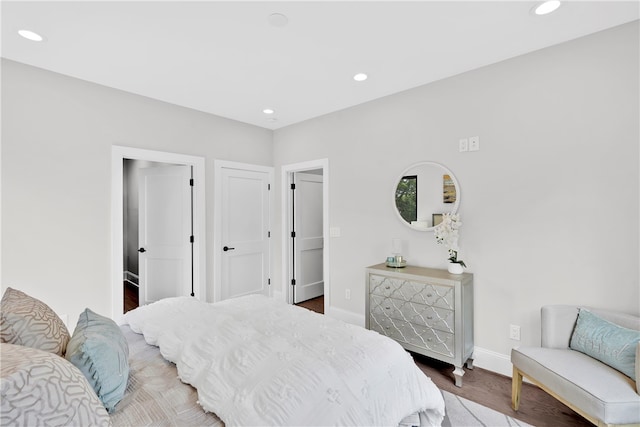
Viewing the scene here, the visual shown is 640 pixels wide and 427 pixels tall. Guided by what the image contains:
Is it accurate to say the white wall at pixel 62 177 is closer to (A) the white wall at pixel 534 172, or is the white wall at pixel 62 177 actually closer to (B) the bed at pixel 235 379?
(B) the bed at pixel 235 379

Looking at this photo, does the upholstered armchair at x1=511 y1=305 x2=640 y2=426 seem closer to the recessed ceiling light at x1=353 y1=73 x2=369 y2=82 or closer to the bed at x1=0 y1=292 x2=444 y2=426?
the bed at x1=0 y1=292 x2=444 y2=426

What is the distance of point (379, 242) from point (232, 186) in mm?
2067

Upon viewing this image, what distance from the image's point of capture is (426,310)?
256 centimetres

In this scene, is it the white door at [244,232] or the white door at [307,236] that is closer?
the white door at [244,232]

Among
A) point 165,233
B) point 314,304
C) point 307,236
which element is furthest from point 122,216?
point 314,304

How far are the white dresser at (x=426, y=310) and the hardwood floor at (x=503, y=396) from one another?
11cm

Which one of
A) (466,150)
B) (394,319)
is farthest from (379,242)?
(466,150)

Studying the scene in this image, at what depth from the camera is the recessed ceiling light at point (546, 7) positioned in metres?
1.82

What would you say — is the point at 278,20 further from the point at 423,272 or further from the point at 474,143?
the point at 423,272

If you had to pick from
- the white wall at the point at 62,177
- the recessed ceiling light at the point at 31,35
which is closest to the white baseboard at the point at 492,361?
the white wall at the point at 62,177

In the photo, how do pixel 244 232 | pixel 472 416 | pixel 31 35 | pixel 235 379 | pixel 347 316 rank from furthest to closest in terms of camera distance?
1. pixel 244 232
2. pixel 347 316
3. pixel 31 35
4. pixel 472 416
5. pixel 235 379

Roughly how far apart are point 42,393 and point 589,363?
2.51 meters

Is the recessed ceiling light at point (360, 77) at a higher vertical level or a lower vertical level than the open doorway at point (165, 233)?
higher

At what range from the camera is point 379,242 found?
3.32 metres
